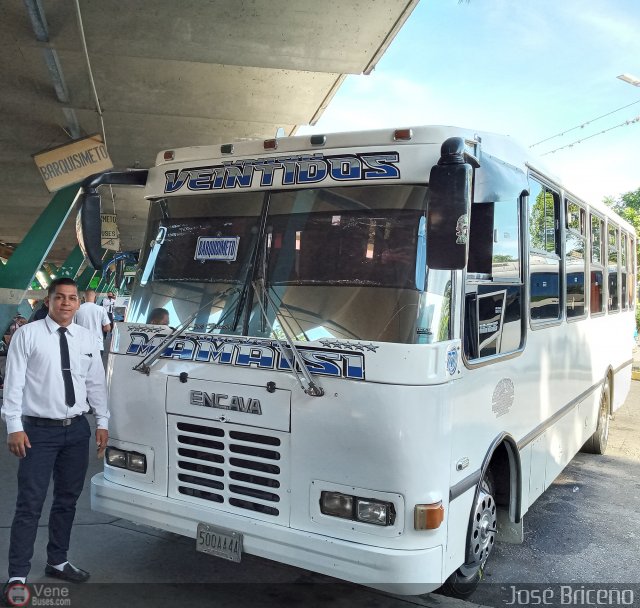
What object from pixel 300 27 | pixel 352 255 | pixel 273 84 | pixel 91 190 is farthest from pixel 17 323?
pixel 352 255

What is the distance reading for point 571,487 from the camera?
22.9ft

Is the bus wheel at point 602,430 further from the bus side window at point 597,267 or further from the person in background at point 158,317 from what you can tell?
the person in background at point 158,317

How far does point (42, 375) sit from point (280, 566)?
6.97 feet

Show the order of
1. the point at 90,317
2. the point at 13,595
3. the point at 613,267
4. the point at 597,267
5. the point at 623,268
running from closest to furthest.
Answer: the point at 13,595
the point at 597,267
the point at 613,267
the point at 623,268
the point at 90,317

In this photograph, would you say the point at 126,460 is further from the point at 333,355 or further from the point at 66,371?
the point at 333,355

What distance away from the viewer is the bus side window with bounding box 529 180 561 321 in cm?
486

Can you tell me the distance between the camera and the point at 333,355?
3473mm

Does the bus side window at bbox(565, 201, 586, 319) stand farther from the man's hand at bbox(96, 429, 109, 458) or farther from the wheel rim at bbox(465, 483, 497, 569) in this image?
the man's hand at bbox(96, 429, 109, 458)

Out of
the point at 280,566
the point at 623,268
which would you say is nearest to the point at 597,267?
the point at 623,268

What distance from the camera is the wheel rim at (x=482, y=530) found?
12.7ft

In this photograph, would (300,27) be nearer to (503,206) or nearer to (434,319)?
(503,206)

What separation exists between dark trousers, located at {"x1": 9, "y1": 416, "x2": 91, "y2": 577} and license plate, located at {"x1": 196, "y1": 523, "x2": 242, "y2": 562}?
38.8 inches

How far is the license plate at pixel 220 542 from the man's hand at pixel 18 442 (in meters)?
1.14

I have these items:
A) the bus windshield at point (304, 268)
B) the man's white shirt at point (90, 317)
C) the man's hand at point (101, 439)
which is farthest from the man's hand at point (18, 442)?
the man's white shirt at point (90, 317)
